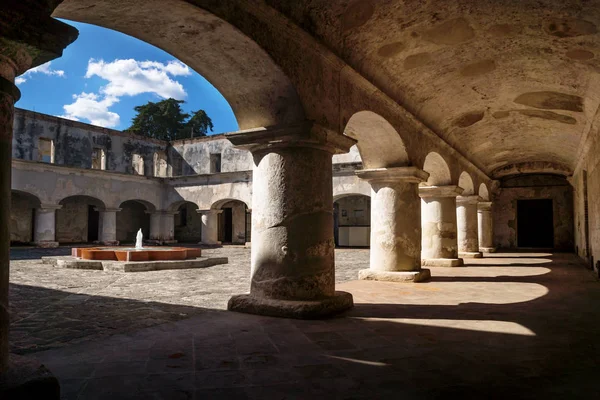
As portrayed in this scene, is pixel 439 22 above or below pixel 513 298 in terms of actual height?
above

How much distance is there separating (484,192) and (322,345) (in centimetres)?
1456

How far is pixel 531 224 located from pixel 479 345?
20.1m

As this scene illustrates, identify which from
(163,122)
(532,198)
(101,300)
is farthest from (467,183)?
(163,122)

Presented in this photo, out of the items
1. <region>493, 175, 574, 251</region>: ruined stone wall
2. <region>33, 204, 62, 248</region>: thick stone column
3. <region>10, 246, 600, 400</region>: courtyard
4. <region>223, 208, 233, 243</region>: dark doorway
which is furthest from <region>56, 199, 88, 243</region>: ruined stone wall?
<region>493, 175, 574, 251</region>: ruined stone wall

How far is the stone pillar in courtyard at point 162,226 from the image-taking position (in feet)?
77.7

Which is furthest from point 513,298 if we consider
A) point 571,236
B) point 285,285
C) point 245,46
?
point 571,236

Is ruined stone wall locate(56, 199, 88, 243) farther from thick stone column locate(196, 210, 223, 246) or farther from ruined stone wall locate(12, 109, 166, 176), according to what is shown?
thick stone column locate(196, 210, 223, 246)

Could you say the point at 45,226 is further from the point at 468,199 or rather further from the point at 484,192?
the point at 484,192

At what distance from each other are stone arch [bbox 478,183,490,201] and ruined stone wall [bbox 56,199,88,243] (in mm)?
19160

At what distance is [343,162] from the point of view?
19391 millimetres

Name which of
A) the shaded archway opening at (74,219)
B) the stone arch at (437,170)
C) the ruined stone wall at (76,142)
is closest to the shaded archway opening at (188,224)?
the ruined stone wall at (76,142)

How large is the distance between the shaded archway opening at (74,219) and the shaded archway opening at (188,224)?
5153 millimetres

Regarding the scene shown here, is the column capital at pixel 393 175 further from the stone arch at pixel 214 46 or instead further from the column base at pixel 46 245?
the column base at pixel 46 245

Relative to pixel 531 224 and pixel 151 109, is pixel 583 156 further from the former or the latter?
pixel 151 109
